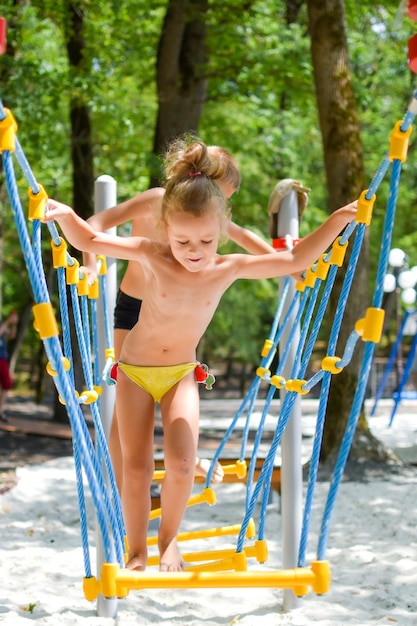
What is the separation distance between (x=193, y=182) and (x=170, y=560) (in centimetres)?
112

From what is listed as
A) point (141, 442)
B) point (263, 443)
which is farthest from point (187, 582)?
point (263, 443)

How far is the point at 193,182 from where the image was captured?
255cm

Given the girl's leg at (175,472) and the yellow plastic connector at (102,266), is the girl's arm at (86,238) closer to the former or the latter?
the girl's leg at (175,472)

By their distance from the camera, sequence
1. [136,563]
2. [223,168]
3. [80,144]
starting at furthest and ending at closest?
[80,144]
[223,168]
[136,563]

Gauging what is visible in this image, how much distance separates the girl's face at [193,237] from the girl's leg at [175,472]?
17.3 inches

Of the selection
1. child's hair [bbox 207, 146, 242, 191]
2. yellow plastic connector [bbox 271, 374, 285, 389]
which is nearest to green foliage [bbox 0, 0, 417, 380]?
child's hair [bbox 207, 146, 242, 191]

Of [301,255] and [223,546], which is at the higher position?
[301,255]

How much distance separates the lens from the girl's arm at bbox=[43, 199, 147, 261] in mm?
2393

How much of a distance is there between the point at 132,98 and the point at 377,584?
10.8m

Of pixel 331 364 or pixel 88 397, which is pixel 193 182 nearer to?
pixel 331 364

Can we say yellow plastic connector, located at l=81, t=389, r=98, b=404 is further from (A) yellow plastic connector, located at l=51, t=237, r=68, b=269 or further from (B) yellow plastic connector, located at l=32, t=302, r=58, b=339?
(B) yellow plastic connector, located at l=32, t=302, r=58, b=339

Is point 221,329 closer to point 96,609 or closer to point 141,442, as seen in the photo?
point 96,609

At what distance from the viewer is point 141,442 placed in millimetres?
2658

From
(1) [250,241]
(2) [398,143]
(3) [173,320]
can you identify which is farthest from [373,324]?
(1) [250,241]
